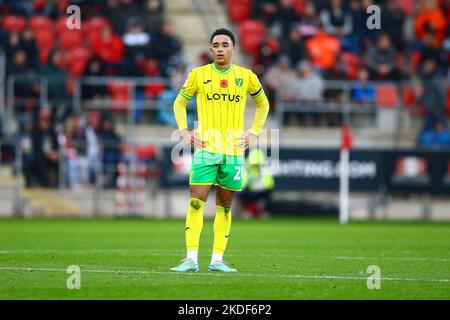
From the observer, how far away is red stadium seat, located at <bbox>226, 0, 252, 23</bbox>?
32.2 metres

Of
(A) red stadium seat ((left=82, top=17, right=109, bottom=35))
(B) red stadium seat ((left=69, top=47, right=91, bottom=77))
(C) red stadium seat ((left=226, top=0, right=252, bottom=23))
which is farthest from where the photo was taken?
(C) red stadium seat ((left=226, top=0, right=252, bottom=23))

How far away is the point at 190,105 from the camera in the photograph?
28547mm

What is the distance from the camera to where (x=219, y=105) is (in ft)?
40.4

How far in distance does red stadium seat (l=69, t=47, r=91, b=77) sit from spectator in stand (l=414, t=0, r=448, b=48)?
31.1ft

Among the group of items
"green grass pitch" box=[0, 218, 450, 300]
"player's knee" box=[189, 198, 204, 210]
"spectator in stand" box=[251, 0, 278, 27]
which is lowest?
"green grass pitch" box=[0, 218, 450, 300]

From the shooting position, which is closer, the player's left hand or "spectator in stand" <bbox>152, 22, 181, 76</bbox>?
the player's left hand

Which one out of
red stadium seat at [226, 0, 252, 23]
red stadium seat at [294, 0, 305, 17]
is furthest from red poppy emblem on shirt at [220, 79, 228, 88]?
red stadium seat at [226, 0, 252, 23]

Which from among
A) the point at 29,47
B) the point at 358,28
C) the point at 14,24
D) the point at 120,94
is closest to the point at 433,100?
the point at 358,28

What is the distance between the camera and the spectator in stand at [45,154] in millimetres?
27547

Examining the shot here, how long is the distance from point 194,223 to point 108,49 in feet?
59.5

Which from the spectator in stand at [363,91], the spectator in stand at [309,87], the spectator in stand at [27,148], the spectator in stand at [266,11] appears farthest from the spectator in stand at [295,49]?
the spectator in stand at [27,148]

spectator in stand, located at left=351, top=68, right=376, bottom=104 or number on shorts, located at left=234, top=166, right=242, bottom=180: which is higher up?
spectator in stand, located at left=351, top=68, right=376, bottom=104

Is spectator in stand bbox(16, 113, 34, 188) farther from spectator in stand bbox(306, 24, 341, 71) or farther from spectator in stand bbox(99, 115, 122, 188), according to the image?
spectator in stand bbox(306, 24, 341, 71)

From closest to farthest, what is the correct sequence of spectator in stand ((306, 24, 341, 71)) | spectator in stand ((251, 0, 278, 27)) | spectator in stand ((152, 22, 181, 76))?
spectator in stand ((152, 22, 181, 76)) → spectator in stand ((306, 24, 341, 71)) → spectator in stand ((251, 0, 278, 27))
